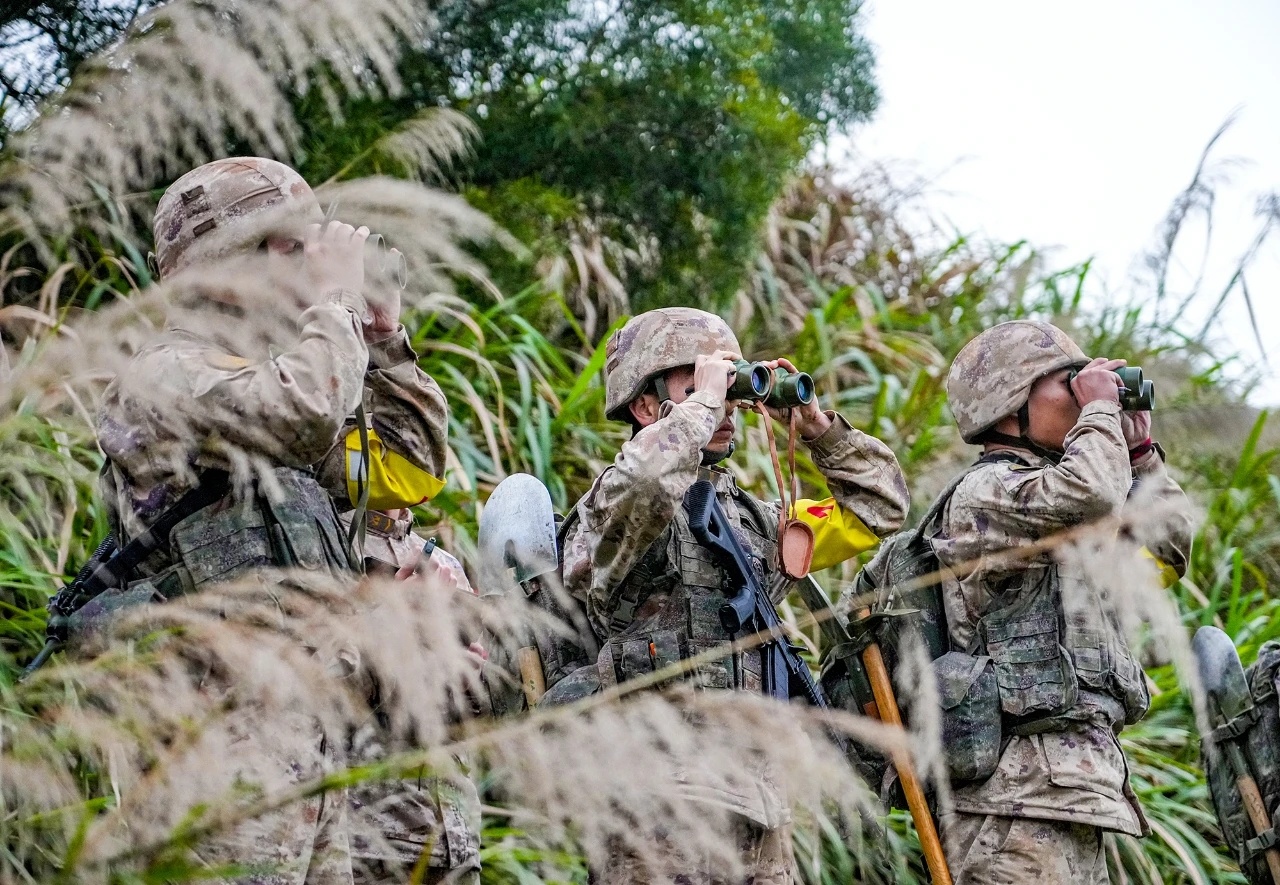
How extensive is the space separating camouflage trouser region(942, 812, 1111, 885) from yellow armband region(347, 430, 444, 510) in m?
1.53

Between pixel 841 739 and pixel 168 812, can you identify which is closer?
pixel 168 812

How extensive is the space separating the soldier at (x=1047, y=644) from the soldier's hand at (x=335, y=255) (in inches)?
61.7

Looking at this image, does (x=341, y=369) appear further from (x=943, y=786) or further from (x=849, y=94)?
(x=849, y=94)

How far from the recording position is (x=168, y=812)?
168cm

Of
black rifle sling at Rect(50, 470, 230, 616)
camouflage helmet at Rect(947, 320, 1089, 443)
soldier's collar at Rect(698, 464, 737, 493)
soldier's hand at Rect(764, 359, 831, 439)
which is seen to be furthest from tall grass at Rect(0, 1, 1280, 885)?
soldier's hand at Rect(764, 359, 831, 439)

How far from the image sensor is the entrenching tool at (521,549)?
3352mm

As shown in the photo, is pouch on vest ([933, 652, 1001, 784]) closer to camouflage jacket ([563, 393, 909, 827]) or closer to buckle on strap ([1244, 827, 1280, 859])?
camouflage jacket ([563, 393, 909, 827])

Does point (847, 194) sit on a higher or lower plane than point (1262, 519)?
higher

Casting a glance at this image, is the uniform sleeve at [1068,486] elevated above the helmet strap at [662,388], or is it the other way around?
the helmet strap at [662,388]

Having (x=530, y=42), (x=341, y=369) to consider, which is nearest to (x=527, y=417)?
(x=530, y=42)

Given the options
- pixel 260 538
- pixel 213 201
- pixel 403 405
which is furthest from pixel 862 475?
pixel 213 201

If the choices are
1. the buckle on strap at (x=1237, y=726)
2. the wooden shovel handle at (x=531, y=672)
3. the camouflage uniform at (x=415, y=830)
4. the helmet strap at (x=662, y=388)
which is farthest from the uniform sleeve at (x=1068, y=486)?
the camouflage uniform at (x=415, y=830)

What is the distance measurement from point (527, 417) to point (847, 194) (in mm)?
3979

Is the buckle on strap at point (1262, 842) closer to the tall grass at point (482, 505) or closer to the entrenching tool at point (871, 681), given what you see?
the tall grass at point (482, 505)
